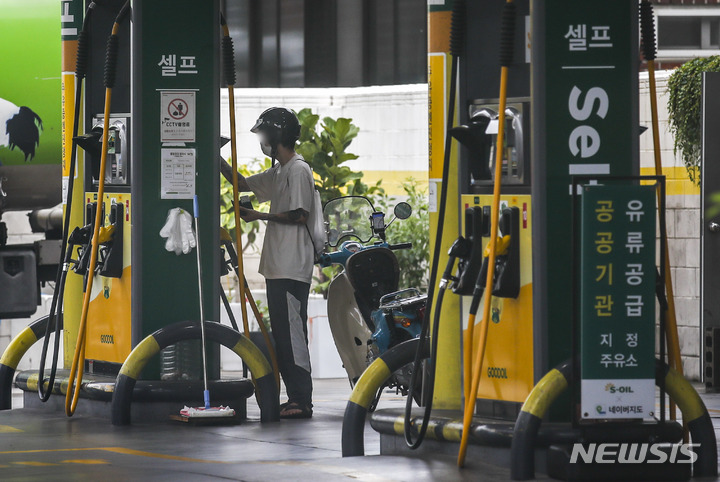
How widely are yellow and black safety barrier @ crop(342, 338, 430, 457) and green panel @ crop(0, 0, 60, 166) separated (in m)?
4.15

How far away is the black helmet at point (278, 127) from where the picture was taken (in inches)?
384

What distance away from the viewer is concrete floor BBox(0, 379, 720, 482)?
21.7ft

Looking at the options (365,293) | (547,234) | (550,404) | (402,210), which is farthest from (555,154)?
(365,293)

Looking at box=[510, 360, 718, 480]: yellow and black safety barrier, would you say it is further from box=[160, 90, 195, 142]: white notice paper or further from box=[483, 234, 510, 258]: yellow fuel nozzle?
box=[160, 90, 195, 142]: white notice paper

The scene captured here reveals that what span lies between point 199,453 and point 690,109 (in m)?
6.42

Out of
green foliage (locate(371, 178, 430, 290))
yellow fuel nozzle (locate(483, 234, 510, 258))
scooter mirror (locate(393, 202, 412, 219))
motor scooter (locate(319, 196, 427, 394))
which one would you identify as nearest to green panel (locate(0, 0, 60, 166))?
motor scooter (locate(319, 196, 427, 394))

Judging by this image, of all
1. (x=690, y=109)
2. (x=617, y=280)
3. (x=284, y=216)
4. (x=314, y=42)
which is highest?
(x=314, y=42)

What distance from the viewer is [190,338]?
29.7 ft

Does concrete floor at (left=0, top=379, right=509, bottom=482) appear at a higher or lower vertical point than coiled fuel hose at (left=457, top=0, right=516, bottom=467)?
lower

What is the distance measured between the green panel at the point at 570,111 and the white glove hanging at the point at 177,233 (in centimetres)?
325

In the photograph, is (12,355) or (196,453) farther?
(12,355)

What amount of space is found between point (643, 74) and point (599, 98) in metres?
7.23

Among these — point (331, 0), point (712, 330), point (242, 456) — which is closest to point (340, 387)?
point (712, 330)

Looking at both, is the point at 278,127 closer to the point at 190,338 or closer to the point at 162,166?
the point at 162,166
